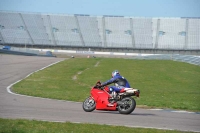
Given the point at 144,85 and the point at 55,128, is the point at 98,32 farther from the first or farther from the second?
the point at 55,128

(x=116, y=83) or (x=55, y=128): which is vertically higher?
(x=116, y=83)

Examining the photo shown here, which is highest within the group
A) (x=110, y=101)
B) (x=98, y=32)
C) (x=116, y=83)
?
(x=98, y=32)

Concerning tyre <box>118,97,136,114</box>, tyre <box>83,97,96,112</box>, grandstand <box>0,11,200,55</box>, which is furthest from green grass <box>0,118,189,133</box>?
grandstand <box>0,11,200,55</box>

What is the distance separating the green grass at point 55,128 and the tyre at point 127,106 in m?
3.22

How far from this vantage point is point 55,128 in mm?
10539

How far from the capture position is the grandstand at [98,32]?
86500 millimetres

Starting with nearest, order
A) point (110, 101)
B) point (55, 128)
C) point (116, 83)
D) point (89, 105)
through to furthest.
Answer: point (55, 128)
point (110, 101)
point (116, 83)
point (89, 105)

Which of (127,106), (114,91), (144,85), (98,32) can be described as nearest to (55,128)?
(127,106)

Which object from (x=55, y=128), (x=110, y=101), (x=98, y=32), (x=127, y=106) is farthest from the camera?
(x=98, y=32)

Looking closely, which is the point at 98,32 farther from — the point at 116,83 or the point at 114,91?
the point at 114,91

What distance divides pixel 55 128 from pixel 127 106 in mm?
4300

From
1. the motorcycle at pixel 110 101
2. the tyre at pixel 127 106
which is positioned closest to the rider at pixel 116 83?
the motorcycle at pixel 110 101

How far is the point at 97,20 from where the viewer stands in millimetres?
95312

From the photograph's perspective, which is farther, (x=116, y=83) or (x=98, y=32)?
(x=98, y=32)
